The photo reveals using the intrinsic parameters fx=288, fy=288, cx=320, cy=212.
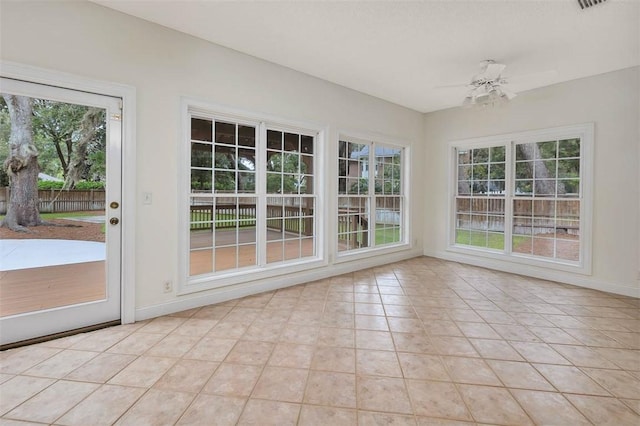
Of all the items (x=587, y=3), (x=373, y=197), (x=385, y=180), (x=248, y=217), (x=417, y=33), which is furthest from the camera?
(x=385, y=180)

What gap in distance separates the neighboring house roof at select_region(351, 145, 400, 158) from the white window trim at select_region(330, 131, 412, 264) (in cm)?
8

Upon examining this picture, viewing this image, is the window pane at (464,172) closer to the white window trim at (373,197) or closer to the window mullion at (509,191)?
the window mullion at (509,191)

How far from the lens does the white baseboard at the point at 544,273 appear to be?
3.69 metres

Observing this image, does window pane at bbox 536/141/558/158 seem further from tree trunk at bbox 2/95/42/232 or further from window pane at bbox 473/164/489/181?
tree trunk at bbox 2/95/42/232

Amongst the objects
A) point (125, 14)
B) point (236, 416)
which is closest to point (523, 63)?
point (125, 14)

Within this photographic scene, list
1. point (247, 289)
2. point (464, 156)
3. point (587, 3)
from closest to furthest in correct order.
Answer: point (587, 3) < point (247, 289) < point (464, 156)

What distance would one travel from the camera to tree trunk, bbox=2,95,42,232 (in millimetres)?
2293

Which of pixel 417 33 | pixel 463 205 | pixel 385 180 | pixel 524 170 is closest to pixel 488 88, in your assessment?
pixel 417 33

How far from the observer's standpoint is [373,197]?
16.4ft

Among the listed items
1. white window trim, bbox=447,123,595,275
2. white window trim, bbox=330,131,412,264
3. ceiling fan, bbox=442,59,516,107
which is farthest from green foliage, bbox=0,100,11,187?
white window trim, bbox=447,123,595,275

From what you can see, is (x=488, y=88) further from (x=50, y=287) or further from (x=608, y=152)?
(x=50, y=287)

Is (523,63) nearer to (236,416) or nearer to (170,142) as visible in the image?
(170,142)

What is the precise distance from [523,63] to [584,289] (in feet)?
10.1

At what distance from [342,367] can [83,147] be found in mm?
2895
